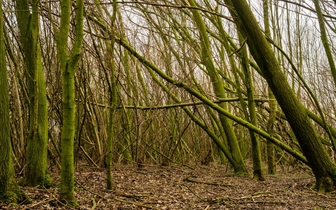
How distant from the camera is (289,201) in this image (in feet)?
11.7

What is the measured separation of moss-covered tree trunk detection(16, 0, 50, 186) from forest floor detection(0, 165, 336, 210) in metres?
0.15

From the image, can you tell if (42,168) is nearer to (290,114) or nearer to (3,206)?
(3,206)

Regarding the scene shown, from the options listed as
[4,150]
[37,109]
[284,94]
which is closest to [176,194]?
[284,94]

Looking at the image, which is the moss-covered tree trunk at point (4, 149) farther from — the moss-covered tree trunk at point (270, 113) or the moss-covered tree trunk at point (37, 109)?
the moss-covered tree trunk at point (270, 113)

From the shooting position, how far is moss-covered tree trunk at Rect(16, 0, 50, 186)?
2.88 metres

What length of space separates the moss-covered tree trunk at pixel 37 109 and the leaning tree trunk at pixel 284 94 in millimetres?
1886

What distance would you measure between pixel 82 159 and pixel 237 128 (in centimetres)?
358

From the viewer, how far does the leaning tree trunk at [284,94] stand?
147 inches

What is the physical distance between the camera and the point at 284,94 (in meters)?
3.77

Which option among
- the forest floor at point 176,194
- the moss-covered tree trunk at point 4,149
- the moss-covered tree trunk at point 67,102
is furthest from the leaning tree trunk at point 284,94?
the moss-covered tree trunk at point 4,149

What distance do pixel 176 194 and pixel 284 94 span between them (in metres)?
1.41

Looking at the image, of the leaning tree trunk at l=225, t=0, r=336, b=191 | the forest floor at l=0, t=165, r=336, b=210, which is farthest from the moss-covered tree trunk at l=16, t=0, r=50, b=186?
the leaning tree trunk at l=225, t=0, r=336, b=191

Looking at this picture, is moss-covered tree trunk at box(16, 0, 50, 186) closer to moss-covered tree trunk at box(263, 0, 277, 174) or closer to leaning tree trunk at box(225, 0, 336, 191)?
leaning tree trunk at box(225, 0, 336, 191)

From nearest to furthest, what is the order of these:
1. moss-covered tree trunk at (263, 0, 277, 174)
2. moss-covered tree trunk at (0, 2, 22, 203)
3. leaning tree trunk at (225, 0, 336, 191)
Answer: moss-covered tree trunk at (0, 2, 22, 203) < leaning tree trunk at (225, 0, 336, 191) < moss-covered tree trunk at (263, 0, 277, 174)
